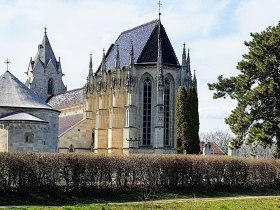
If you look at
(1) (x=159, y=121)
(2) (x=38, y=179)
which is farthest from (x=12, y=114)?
(1) (x=159, y=121)

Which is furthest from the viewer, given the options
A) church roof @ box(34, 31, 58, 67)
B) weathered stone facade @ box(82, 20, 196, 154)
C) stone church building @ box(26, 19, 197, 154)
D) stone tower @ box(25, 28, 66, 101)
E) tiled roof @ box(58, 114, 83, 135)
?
church roof @ box(34, 31, 58, 67)

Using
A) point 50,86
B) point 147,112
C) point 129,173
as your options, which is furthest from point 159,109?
point 50,86

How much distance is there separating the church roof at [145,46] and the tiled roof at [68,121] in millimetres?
8468

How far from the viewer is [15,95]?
1645 inches

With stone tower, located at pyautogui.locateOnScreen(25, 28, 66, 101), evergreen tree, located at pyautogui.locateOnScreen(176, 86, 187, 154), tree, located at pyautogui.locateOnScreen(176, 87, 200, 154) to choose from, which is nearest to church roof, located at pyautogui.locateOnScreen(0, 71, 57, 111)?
evergreen tree, located at pyautogui.locateOnScreen(176, 86, 187, 154)

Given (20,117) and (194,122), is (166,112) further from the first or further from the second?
(20,117)

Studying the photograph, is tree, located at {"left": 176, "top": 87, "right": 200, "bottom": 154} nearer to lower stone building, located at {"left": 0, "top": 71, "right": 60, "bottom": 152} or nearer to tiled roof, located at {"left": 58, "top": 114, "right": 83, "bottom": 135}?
lower stone building, located at {"left": 0, "top": 71, "right": 60, "bottom": 152}

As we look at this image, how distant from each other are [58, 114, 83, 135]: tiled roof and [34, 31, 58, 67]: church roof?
51.4 feet

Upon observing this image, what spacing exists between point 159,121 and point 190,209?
30.4 metres

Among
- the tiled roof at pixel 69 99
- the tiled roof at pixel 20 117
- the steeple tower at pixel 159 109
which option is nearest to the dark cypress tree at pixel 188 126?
the steeple tower at pixel 159 109

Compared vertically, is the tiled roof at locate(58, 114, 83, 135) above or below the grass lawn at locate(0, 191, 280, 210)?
above

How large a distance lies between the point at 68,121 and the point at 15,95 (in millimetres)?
27183

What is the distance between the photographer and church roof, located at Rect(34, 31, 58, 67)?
84.4m

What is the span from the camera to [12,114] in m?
39.8
